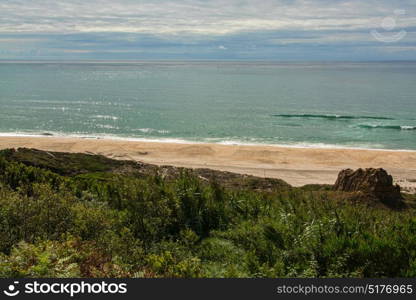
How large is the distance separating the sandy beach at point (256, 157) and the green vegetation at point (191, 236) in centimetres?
2003

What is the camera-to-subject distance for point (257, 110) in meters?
70.1

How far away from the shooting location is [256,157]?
133 ft

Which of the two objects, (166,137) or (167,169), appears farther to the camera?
(166,137)

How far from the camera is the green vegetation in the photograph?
8.24m

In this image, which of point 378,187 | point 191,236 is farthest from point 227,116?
point 191,236

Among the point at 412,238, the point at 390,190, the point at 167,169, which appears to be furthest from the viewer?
the point at 167,169

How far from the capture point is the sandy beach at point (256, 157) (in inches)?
1393

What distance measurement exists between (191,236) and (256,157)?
97.6 feet

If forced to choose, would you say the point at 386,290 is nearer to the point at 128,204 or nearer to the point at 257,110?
the point at 128,204

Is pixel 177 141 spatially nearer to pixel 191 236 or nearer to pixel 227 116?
pixel 227 116

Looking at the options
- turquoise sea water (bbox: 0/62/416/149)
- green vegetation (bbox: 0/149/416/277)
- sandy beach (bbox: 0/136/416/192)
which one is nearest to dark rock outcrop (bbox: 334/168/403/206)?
green vegetation (bbox: 0/149/416/277)

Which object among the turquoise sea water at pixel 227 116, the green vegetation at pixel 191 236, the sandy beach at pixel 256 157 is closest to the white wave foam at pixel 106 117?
the turquoise sea water at pixel 227 116

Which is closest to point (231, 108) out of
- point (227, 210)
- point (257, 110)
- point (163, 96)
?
point (257, 110)

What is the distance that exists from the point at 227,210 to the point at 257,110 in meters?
57.6
